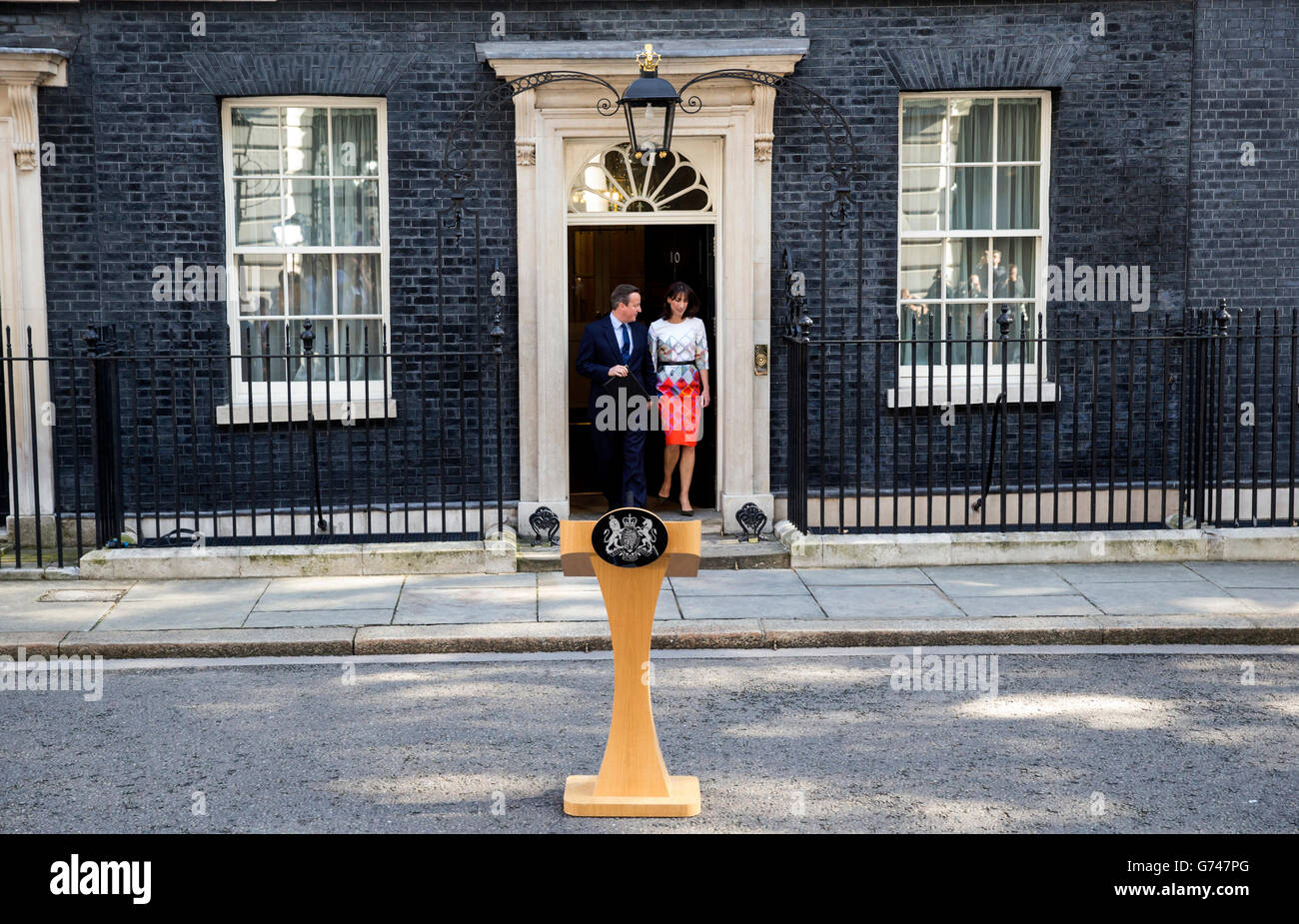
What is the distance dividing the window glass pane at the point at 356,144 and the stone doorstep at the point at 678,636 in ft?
14.0

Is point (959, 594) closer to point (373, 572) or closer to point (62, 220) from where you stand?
point (373, 572)

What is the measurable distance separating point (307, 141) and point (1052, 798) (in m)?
7.78

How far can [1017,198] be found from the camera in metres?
→ 11.3

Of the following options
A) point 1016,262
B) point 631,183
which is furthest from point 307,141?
point 1016,262

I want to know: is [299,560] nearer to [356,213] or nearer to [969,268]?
[356,213]

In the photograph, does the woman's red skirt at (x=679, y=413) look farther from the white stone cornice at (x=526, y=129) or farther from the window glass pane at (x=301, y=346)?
the window glass pane at (x=301, y=346)

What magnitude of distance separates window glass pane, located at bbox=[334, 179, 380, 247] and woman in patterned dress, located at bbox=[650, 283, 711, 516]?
2.36 m

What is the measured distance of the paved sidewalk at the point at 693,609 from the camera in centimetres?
806

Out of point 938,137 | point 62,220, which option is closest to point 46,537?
point 62,220

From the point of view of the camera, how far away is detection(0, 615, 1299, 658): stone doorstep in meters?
7.96

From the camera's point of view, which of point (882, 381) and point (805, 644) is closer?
point (805, 644)

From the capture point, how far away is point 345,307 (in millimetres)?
11094

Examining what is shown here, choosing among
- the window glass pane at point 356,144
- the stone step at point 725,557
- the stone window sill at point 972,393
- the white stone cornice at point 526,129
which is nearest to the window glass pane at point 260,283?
the window glass pane at point 356,144

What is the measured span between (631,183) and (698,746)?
19.1 feet
